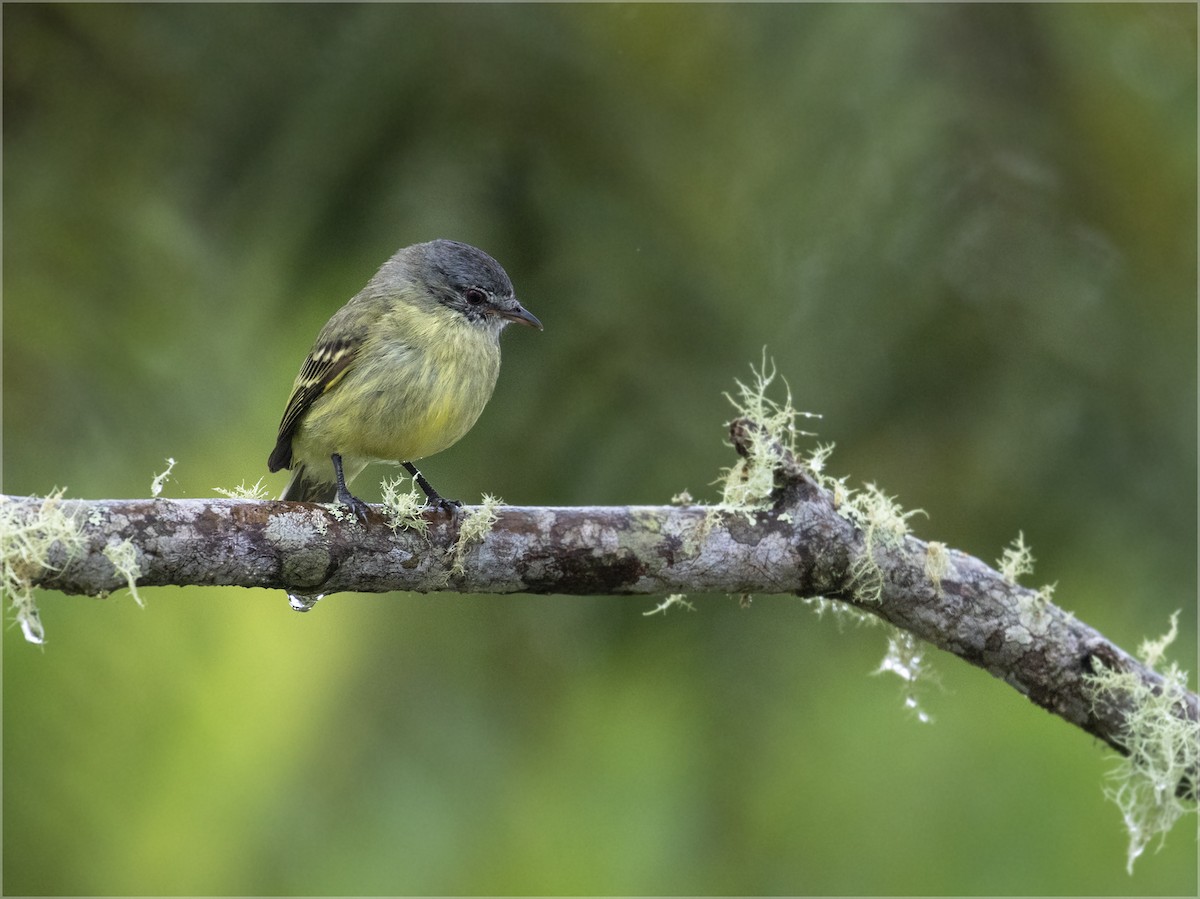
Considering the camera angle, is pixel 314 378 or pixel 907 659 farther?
pixel 314 378

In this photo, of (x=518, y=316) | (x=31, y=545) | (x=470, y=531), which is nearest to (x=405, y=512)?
(x=470, y=531)

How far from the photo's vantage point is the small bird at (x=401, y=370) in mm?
3559

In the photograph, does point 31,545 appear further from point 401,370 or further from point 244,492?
point 401,370

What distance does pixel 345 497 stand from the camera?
3367 mm

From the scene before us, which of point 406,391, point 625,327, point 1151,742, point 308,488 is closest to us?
point 1151,742

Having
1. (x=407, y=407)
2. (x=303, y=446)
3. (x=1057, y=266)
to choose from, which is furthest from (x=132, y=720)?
(x=1057, y=266)

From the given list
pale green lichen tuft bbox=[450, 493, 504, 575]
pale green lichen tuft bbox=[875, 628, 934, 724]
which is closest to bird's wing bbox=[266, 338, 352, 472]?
pale green lichen tuft bbox=[450, 493, 504, 575]

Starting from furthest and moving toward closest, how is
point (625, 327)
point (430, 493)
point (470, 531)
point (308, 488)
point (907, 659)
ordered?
1. point (625, 327)
2. point (308, 488)
3. point (430, 493)
4. point (907, 659)
5. point (470, 531)

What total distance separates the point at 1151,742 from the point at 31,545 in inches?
102

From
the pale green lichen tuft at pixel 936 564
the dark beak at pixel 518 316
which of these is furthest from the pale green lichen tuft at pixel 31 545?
the pale green lichen tuft at pixel 936 564

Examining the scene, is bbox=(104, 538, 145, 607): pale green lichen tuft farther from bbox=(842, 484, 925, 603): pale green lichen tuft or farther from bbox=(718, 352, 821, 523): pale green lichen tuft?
bbox=(842, 484, 925, 603): pale green lichen tuft

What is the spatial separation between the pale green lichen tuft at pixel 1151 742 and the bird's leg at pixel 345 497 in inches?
69.9

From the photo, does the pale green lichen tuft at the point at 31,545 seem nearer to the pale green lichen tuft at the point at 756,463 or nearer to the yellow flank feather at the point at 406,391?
the yellow flank feather at the point at 406,391

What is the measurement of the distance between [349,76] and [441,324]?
1.39 meters
